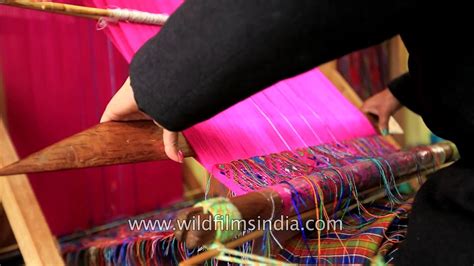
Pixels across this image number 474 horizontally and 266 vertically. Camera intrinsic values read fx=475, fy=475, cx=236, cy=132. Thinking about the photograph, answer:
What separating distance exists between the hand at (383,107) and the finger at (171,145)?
0.65m

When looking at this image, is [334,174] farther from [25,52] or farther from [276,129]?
[25,52]

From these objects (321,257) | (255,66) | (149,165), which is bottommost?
(321,257)

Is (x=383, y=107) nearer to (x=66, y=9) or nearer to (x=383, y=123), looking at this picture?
(x=383, y=123)

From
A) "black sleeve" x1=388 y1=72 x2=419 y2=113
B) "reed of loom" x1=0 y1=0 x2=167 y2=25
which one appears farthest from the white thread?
"black sleeve" x1=388 y1=72 x2=419 y2=113

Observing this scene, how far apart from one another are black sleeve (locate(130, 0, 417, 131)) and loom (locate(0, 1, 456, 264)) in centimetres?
14

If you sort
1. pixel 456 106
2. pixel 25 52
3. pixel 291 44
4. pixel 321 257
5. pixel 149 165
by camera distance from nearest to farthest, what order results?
1. pixel 291 44
2. pixel 456 106
3. pixel 321 257
4. pixel 25 52
5. pixel 149 165

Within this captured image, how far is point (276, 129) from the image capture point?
0.89m

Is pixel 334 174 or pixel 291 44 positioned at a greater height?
pixel 291 44

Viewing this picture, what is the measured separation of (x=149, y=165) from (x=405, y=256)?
2.68 feet

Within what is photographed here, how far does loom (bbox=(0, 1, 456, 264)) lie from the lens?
0.61m

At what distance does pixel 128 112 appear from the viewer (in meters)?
0.64

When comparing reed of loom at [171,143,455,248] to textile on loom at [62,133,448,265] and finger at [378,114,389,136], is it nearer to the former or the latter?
textile on loom at [62,133,448,265]

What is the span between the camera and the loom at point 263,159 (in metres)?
0.61

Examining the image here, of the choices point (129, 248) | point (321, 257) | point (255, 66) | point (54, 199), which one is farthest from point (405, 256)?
point (54, 199)
